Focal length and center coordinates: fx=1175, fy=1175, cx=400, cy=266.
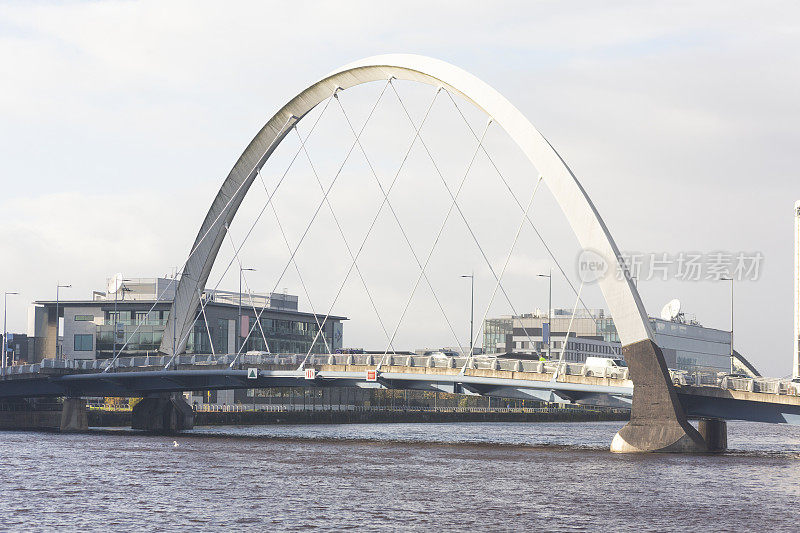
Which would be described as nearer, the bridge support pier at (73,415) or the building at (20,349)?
the bridge support pier at (73,415)

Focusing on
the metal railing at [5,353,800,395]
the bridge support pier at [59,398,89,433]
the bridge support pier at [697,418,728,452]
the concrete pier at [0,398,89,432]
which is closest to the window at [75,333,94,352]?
the concrete pier at [0,398,89,432]

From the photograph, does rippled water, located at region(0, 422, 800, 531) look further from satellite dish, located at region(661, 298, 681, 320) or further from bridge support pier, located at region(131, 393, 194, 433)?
satellite dish, located at region(661, 298, 681, 320)

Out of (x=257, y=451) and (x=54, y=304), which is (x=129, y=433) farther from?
(x=54, y=304)

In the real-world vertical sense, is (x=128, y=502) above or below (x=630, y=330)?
below

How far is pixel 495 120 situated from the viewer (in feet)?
208

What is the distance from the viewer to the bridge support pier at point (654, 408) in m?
56.4

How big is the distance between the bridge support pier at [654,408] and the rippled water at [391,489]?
1.22m

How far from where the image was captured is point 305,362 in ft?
252

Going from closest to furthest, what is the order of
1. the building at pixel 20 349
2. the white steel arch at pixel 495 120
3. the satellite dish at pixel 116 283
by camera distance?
the white steel arch at pixel 495 120 < the satellite dish at pixel 116 283 < the building at pixel 20 349

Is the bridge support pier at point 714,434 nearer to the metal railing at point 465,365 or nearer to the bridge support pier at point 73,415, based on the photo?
the metal railing at point 465,365

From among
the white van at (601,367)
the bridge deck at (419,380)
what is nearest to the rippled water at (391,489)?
the bridge deck at (419,380)

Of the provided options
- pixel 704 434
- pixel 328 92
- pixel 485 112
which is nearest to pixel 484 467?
pixel 704 434

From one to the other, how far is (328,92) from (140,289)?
→ 71144 mm

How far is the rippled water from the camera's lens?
119 ft
